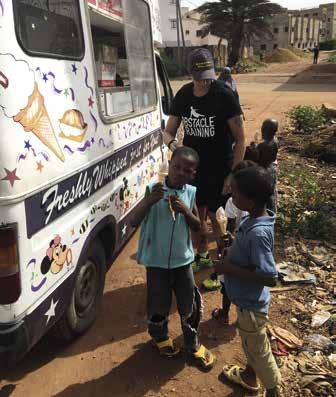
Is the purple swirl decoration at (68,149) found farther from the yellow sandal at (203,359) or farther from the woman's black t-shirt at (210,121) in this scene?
the yellow sandal at (203,359)

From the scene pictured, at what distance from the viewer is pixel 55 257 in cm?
271

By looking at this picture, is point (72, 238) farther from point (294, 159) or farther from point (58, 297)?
point (294, 159)

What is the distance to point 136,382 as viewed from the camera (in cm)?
304

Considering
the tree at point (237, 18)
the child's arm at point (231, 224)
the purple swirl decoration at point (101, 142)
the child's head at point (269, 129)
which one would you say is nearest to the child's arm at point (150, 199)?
the purple swirl decoration at point (101, 142)

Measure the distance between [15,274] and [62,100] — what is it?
105 centimetres

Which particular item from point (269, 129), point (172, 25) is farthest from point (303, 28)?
point (269, 129)

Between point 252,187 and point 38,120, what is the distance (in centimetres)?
120

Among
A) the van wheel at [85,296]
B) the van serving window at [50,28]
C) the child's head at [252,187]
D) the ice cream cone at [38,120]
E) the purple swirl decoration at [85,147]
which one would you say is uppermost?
the van serving window at [50,28]

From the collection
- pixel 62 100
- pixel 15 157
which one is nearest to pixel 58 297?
pixel 15 157

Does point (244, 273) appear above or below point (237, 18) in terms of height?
below

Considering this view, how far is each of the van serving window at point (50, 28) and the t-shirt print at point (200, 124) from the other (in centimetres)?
117

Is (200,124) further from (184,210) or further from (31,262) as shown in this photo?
(31,262)

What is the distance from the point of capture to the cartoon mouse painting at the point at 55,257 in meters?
2.61

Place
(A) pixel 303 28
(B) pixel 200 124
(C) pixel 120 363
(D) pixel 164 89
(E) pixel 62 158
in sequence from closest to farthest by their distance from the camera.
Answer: (E) pixel 62 158 → (C) pixel 120 363 → (B) pixel 200 124 → (D) pixel 164 89 → (A) pixel 303 28
